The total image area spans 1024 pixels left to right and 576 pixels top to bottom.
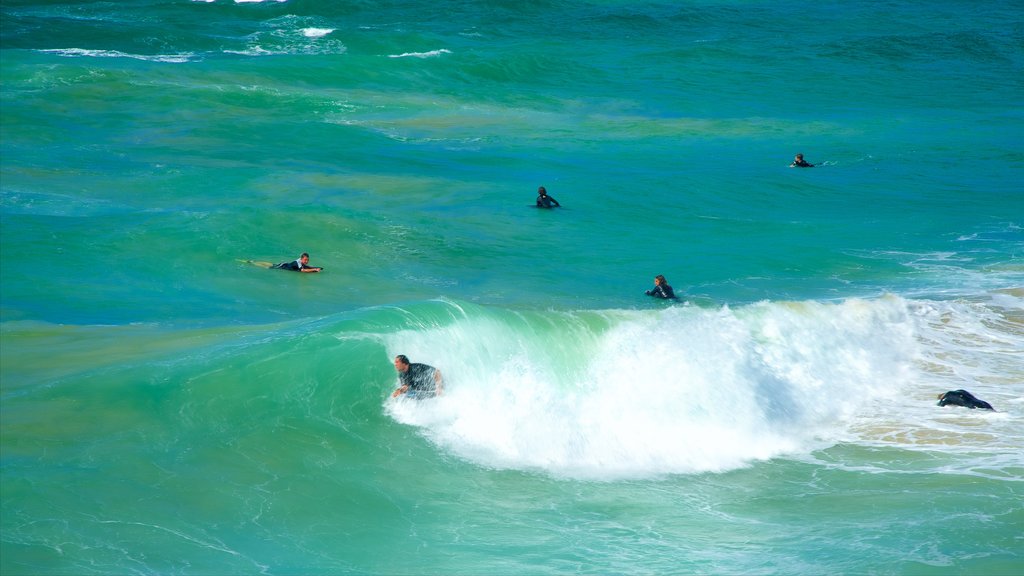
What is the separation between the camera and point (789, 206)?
26344 mm

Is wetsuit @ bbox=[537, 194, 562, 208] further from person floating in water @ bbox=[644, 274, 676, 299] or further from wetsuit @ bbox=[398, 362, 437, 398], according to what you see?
wetsuit @ bbox=[398, 362, 437, 398]

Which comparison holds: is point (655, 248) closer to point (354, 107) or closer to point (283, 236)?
point (283, 236)

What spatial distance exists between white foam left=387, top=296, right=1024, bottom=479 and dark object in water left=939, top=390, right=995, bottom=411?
152 millimetres

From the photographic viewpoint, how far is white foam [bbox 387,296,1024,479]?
12477 mm

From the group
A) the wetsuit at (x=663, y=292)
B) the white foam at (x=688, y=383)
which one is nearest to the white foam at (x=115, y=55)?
the wetsuit at (x=663, y=292)

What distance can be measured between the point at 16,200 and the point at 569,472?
615 inches

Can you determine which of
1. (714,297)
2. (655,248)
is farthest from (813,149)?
(714,297)

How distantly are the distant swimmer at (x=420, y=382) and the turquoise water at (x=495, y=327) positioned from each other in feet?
0.52

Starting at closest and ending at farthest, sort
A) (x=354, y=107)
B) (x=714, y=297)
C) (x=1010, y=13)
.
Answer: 1. (x=714, y=297)
2. (x=354, y=107)
3. (x=1010, y=13)

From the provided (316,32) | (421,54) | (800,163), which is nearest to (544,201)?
(800,163)

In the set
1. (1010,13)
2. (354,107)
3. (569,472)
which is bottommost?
(569,472)

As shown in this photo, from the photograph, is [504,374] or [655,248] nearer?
[504,374]

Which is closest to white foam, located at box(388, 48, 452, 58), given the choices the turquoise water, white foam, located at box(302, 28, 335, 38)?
the turquoise water

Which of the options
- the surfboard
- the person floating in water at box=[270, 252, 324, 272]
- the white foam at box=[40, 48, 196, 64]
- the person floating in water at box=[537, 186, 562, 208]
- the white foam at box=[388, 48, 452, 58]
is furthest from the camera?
the white foam at box=[388, 48, 452, 58]
